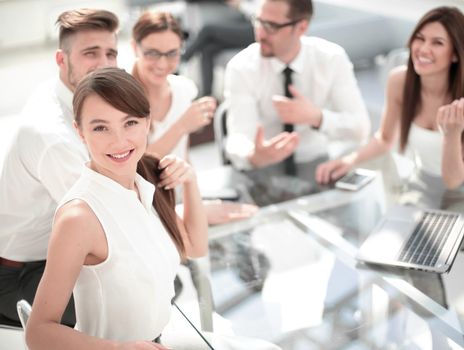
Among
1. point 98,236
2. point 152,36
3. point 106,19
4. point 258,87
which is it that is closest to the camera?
point 98,236

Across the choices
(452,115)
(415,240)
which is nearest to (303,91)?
(452,115)

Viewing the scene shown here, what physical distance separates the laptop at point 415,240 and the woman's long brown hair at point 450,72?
0.54m

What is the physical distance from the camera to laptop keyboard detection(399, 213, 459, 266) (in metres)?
1.78

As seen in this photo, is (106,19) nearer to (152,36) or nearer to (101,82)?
(152,36)

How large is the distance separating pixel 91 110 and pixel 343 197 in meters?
1.07

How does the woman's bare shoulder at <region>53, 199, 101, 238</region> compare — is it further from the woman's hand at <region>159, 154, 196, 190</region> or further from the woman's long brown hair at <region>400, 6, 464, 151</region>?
the woman's long brown hair at <region>400, 6, 464, 151</region>

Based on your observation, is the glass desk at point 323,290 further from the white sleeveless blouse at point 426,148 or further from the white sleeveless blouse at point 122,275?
the white sleeveless blouse at point 426,148

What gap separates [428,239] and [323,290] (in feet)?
1.22

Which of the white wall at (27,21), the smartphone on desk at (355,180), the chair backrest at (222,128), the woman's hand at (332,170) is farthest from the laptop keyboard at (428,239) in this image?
the white wall at (27,21)

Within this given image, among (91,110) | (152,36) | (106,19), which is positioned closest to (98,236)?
(91,110)

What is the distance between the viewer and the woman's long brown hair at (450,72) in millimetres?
2322

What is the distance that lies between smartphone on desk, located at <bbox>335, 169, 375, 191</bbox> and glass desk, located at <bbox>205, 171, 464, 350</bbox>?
153mm

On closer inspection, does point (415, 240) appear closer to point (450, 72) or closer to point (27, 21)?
point (450, 72)

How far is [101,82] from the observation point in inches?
54.8
